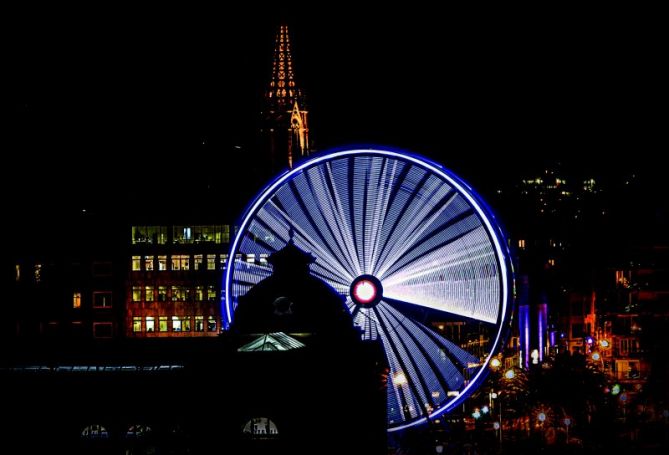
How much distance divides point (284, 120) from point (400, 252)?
92428mm

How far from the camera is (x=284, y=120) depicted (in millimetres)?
155000

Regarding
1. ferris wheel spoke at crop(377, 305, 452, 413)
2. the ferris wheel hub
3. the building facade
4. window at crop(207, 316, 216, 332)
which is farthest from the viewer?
the building facade

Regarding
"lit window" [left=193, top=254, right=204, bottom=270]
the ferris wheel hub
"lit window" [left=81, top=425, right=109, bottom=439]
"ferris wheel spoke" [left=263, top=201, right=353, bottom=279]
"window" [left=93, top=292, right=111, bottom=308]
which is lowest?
"lit window" [left=81, top=425, right=109, bottom=439]

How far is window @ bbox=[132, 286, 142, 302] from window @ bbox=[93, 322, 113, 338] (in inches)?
97.4

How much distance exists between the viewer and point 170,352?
6856cm

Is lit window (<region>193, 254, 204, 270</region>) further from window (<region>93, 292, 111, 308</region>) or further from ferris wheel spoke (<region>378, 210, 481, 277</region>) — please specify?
ferris wheel spoke (<region>378, 210, 481, 277</region>)

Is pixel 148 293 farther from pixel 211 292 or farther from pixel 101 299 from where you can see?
pixel 211 292

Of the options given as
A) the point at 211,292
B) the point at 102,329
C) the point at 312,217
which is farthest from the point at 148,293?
the point at 312,217

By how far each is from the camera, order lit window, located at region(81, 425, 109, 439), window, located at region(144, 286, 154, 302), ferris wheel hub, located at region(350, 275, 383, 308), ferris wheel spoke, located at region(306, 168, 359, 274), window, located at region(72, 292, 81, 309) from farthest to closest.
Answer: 1. window, located at region(72, 292, 81, 309)
2. window, located at region(144, 286, 154, 302)
3. lit window, located at region(81, 425, 109, 439)
4. ferris wheel spoke, located at region(306, 168, 359, 274)
5. ferris wheel hub, located at region(350, 275, 383, 308)

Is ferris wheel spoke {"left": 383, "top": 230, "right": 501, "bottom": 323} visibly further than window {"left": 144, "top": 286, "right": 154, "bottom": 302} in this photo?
No

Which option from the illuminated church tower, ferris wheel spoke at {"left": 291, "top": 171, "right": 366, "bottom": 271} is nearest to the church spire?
the illuminated church tower

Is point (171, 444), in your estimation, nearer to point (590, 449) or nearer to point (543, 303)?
point (590, 449)

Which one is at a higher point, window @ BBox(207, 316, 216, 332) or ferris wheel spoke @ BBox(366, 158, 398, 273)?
ferris wheel spoke @ BBox(366, 158, 398, 273)

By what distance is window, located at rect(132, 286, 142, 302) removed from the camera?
408 ft
